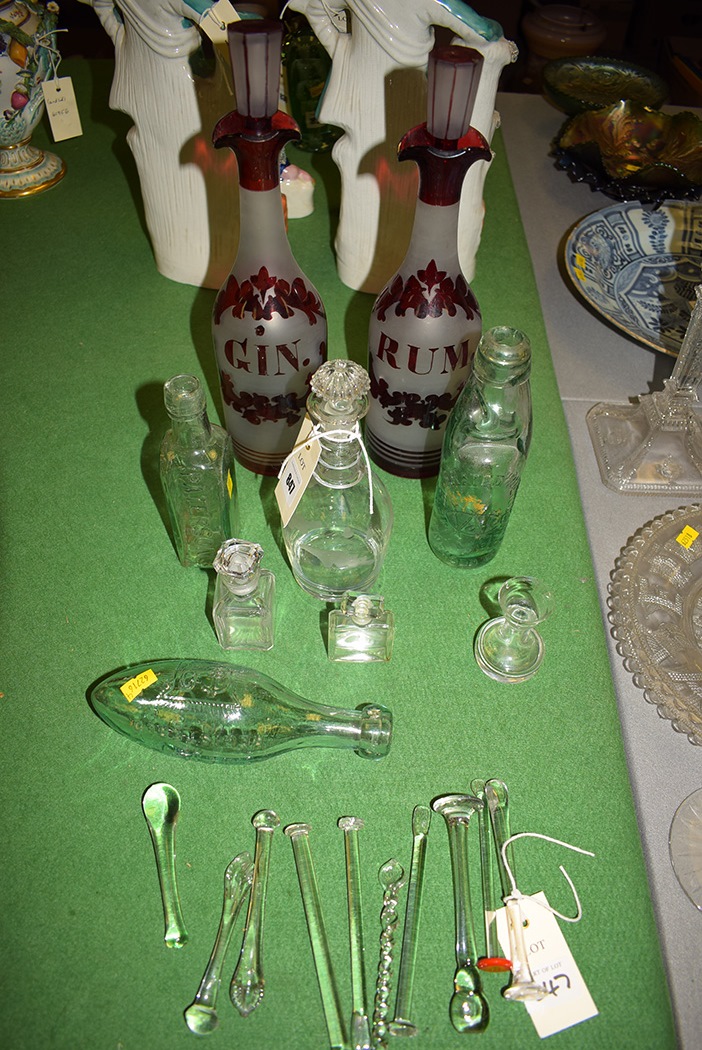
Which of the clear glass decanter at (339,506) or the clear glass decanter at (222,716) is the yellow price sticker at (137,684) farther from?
the clear glass decanter at (339,506)

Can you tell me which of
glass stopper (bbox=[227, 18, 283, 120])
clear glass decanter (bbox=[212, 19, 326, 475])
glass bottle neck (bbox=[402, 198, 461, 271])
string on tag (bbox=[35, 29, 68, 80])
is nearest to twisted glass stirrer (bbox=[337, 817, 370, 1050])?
clear glass decanter (bbox=[212, 19, 326, 475])

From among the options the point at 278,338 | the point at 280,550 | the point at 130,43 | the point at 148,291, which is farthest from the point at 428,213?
the point at 148,291

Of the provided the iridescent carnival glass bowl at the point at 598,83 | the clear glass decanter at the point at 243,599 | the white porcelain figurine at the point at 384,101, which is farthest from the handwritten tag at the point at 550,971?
the iridescent carnival glass bowl at the point at 598,83

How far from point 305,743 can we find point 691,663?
0.41 metres

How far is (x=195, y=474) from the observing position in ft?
2.55

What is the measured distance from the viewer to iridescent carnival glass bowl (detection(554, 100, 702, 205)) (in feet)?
4.18

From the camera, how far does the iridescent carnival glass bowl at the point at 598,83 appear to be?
145cm

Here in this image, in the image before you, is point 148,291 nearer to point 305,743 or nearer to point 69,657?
point 69,657

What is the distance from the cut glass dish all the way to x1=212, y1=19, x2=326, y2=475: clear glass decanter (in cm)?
58

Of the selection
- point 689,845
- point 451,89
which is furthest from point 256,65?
point 689,845

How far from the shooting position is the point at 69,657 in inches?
32.3

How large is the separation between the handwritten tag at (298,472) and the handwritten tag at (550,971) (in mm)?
414

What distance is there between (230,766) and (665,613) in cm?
49

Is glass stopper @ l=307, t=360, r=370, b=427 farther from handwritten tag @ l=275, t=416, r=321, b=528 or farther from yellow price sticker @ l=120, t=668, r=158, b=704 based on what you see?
yellow price sticker @ l=120, t=668, r=158, b=704
